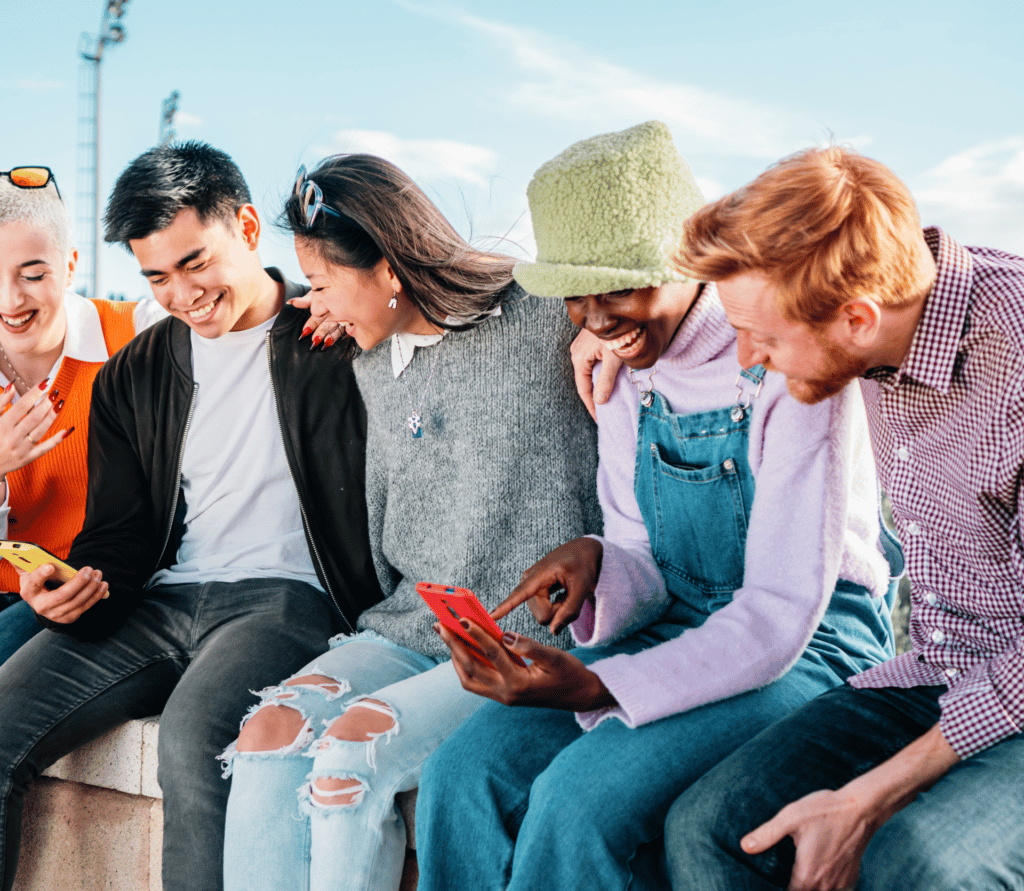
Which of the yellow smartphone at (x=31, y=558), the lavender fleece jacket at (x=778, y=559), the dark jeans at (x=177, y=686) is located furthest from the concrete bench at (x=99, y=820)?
the lavender fleece jacket at (x=778, y=559)

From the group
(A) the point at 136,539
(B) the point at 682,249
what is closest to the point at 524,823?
(B) the point at 682,249

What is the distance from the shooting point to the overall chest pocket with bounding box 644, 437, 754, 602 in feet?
7.32

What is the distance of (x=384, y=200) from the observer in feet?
9.09

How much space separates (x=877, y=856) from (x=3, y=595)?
3.21m

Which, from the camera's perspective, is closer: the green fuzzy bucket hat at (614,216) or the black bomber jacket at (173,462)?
the green fuzzy bucket hat at (614,216)

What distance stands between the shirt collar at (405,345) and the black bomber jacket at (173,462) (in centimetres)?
30

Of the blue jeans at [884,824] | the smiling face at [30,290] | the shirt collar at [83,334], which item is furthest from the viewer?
the shirt collar at [83,334]

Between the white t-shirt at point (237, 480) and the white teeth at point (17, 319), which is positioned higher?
Result: the white teeth at point (17, 319)

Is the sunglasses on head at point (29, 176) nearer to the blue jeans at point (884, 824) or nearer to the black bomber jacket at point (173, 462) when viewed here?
the black bomber jacket at point (173, 462)

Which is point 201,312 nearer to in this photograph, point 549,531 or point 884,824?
point 549,531

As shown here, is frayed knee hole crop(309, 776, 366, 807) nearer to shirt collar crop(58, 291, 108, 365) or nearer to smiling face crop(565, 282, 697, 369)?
smiling face crop(565, 282, 697, 369)

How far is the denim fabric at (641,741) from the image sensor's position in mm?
1836

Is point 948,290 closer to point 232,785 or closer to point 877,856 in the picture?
point 877,856

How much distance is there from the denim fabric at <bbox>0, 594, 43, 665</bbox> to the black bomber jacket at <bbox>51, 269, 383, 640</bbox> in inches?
16.5
